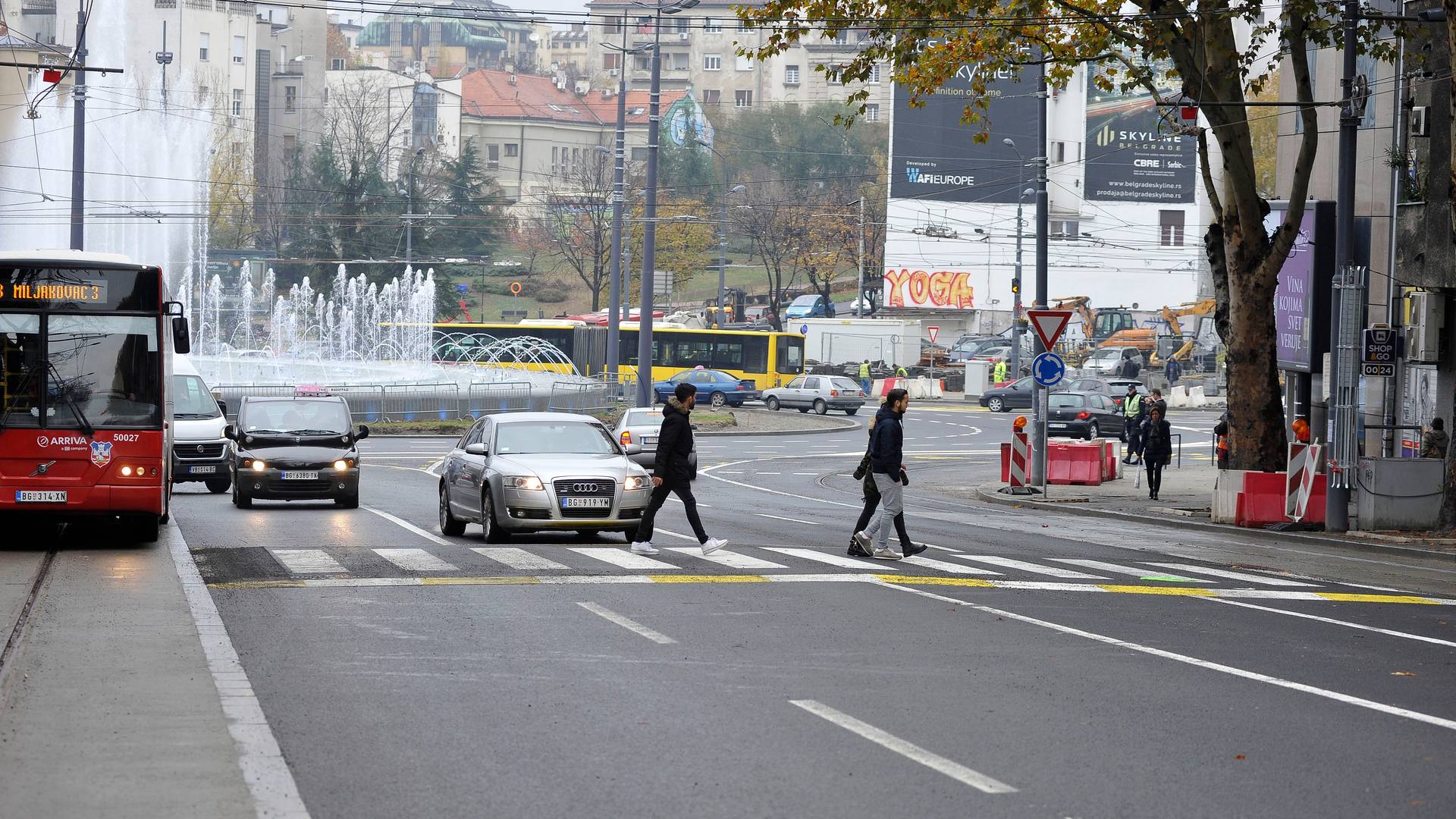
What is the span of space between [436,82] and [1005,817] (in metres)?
141

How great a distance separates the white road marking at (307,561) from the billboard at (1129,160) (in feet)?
274

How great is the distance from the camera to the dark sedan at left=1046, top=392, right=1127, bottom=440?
4806cm

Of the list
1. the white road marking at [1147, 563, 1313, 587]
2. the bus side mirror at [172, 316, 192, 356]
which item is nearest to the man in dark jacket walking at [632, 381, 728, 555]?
the white road marking at [1147, 563, 1313, 587]

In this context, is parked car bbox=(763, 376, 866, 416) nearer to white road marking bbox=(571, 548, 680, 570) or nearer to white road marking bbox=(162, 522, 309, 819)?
white road marking bbox=(571, 548, 680, 570)

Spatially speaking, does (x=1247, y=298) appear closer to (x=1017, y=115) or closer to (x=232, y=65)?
(x=1017, y=115)

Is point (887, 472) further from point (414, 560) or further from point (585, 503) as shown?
point (414, 560)

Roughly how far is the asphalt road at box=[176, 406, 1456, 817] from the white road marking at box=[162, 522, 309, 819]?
0.10 metres

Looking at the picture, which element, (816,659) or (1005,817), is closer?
(1005,817)

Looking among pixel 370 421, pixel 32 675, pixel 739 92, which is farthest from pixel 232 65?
pixel 32 675

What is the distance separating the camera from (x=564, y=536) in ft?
65.3

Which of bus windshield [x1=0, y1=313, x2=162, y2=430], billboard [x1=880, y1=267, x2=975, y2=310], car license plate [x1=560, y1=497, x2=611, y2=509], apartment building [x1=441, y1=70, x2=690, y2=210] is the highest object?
apartment building [x1=441, y1=70, x2=690, y2=210]

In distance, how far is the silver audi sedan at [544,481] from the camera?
59.7ft

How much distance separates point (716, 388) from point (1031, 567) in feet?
159

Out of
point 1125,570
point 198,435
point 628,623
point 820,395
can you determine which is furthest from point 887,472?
point 820,395
